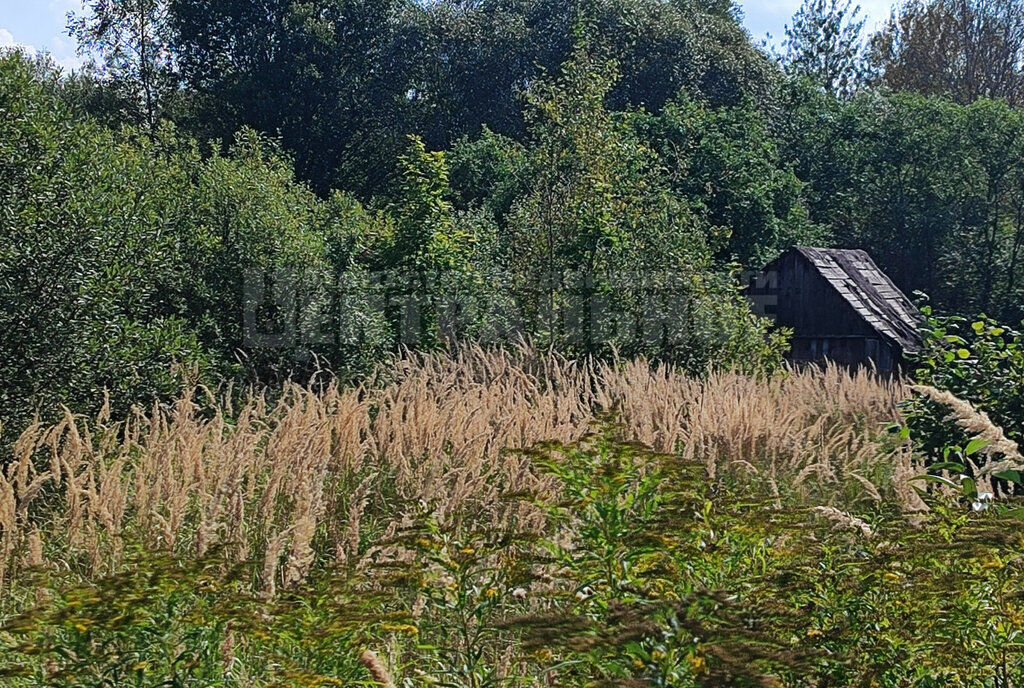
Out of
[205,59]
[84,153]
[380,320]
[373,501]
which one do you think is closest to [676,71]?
[205,59]

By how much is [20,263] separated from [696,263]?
781 centimetres

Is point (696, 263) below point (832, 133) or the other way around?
below

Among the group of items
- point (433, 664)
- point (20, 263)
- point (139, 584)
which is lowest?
point (433, 664)

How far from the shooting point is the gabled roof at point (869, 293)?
19031 mm

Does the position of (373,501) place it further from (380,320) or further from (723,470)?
(380,320)

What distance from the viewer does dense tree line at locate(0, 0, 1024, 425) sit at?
8594 mm

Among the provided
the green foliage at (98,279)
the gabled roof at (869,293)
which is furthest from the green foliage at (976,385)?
the gabled roof at (869,293)

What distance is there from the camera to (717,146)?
2327 cm

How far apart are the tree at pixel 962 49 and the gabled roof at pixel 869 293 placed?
14.8 meters

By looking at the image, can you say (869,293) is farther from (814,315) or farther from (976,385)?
(976,385)

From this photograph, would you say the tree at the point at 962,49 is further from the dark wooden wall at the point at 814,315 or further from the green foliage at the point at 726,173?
the dark wooden wall at the point at 814,315

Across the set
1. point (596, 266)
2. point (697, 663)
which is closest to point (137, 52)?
point (596, 266)

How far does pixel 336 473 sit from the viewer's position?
5.70m

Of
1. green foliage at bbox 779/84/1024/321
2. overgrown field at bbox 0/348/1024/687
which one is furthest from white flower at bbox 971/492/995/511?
green foliage at bbox 779/84/1024/321
